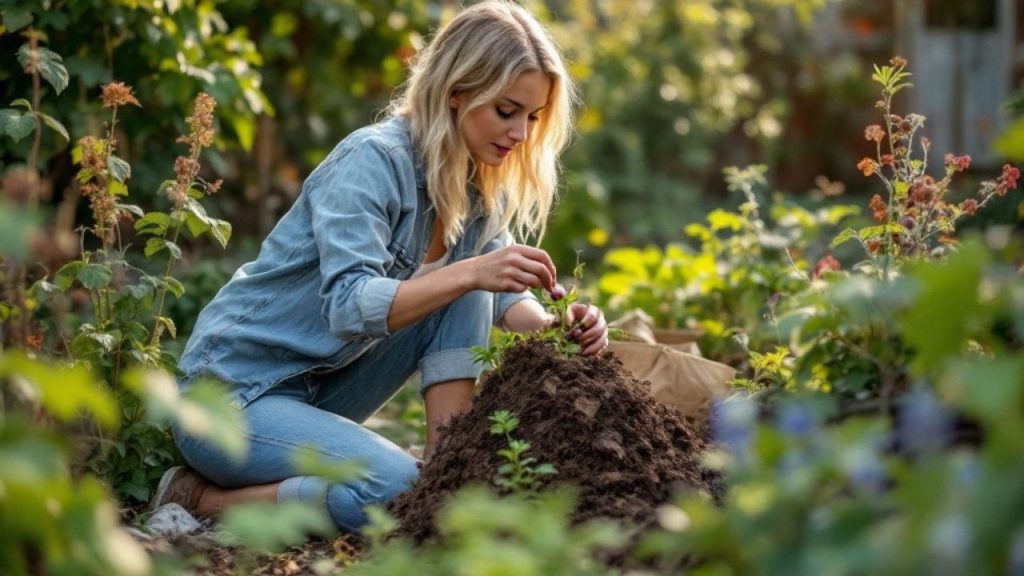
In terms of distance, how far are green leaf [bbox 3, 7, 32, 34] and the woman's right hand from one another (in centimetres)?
156

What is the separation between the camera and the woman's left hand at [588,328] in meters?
3.03

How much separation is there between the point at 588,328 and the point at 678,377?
0.66 meters

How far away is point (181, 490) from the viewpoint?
316cm

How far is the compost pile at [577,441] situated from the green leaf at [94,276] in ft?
2.78

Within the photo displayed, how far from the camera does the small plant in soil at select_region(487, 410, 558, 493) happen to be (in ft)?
8.07

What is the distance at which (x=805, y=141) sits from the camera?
431 inches

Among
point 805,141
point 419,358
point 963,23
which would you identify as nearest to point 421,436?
point 419,358

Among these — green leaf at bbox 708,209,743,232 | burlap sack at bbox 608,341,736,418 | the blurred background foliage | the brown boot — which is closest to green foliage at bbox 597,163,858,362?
green leaf at bbox 708,209,743,232

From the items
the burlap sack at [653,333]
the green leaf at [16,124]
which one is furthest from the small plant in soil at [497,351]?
the green leaf at [16,124]

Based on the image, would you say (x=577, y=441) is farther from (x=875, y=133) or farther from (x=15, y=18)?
(x=15, y=18)

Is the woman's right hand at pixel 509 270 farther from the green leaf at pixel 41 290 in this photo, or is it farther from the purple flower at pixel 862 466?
the purple flower at pixel 862 466

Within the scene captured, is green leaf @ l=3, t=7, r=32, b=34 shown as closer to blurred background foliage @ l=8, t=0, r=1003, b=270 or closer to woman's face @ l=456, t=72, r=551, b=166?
blurred background foliage @ l=8, t=0, r=1003, b=270

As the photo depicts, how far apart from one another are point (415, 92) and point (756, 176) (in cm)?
153

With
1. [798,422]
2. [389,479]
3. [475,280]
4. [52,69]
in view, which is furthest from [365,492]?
[798,422]
